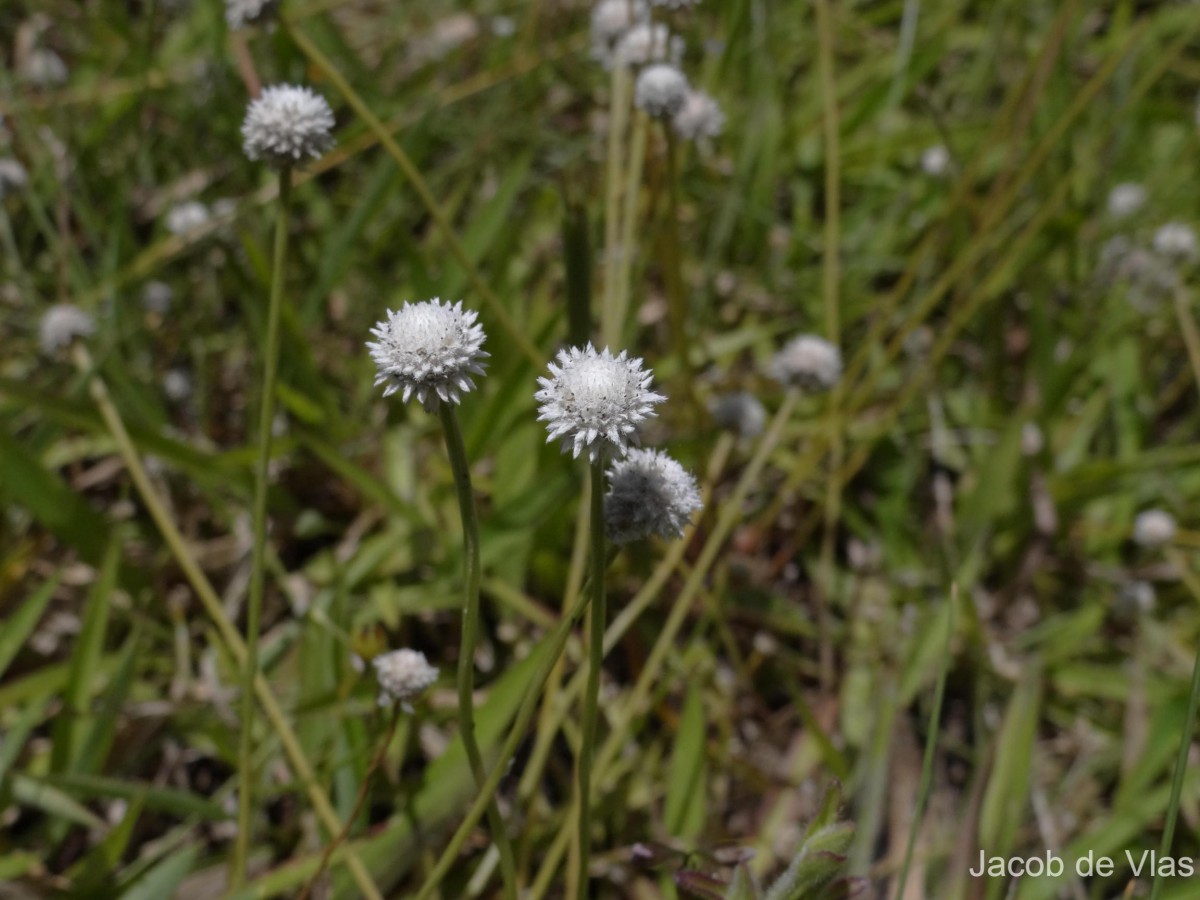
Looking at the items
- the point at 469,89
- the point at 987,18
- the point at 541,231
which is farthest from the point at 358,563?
the point at 987,18

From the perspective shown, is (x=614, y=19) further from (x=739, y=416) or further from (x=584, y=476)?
(x=584, y=476)

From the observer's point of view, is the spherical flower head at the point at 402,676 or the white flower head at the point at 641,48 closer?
the spherical flower head at the point at 402,676

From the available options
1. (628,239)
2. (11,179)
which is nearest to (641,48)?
(628,239)

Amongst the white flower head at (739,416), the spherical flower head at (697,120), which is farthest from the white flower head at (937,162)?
the white flower head at (739,416)

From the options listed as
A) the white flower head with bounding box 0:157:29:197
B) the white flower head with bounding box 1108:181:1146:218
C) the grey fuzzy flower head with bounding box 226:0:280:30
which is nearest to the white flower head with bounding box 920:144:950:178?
the white flower head with bounding box 1108:181:1146:218

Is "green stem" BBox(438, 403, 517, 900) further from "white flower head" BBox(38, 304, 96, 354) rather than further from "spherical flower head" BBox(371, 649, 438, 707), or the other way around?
"white flower head" BBox(38, 304, 96, 354)

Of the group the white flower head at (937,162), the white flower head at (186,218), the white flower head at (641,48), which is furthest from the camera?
the white flower head at (937,162)

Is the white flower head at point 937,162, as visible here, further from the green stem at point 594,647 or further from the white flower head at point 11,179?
the white flower head at point 11,179

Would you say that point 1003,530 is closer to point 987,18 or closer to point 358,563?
point 358,563
